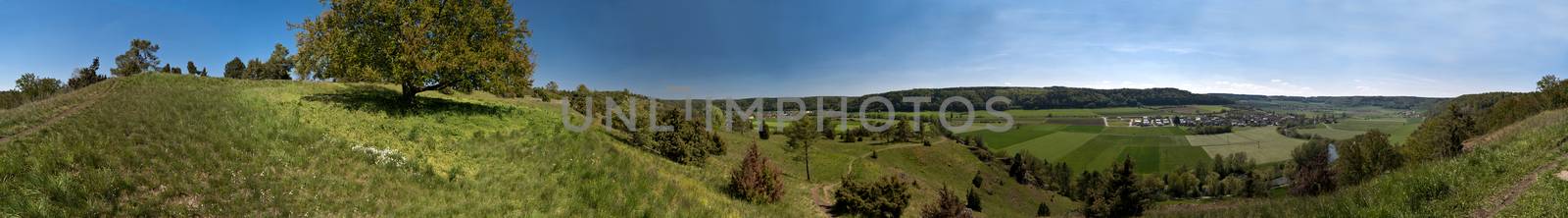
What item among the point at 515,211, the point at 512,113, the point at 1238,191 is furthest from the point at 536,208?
the point at 1238,191

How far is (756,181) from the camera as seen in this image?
21.9 m

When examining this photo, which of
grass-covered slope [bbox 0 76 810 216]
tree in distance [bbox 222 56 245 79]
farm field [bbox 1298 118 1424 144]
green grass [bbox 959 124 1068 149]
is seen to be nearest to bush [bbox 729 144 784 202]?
grass-covered slope [bbox 0 76 810 216]

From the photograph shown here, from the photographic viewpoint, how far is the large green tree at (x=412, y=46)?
2119 cm

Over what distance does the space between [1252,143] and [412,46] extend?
208465 millimetres

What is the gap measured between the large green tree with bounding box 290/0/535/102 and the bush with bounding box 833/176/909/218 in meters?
Answer: 19.6

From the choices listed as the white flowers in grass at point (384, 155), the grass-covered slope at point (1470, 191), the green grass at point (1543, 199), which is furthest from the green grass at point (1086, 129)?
the white flowers in grass at point (384, 155)

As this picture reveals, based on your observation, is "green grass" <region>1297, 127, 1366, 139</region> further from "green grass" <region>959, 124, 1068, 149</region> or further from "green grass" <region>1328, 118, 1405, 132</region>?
"green grass" <region>959, 124, 1068, 149</region>

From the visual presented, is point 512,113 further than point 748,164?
Yes

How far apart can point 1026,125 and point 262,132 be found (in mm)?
205423

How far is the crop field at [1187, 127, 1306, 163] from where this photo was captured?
473ft

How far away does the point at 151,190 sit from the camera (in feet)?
26.8

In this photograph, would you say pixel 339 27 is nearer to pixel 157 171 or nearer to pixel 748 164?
pixel 157 171

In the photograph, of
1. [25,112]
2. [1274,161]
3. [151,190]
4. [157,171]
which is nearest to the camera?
[151,190]

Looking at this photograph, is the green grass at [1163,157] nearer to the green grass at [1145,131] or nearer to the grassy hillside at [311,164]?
the green grass at [1145,131]
